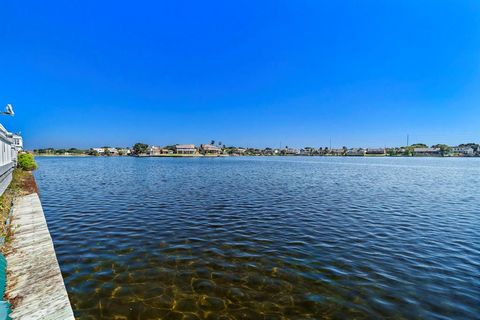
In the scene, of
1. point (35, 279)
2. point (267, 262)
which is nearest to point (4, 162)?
point (35, 279)

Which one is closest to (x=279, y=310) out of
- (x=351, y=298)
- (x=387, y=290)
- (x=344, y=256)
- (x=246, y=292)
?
(x=246, y=292)

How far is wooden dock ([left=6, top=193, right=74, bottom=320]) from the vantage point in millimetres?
5512

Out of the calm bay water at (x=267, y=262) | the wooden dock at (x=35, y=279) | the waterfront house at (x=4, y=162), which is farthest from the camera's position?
the waterfront house at (x=4, y=162)

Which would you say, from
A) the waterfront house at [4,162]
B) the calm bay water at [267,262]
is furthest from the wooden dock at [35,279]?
the waterfront house at [4,162]

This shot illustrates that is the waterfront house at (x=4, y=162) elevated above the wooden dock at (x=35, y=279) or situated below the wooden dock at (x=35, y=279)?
above

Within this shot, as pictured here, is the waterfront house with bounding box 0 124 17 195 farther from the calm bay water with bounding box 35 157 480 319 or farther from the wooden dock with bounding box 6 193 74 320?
the wooden dock with bounding box 6 193 74 320

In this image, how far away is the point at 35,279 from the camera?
6863mm

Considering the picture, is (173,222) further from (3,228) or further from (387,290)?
(387,290)

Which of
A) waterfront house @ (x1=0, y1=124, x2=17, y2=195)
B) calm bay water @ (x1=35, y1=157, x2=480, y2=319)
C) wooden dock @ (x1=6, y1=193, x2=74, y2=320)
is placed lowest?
calm bay water @ (x1=35, y1=157, x2=480, y2=319)

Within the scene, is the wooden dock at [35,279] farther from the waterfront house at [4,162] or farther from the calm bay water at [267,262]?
the waterfront house at [4,162]

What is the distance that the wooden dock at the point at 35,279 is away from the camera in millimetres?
5512

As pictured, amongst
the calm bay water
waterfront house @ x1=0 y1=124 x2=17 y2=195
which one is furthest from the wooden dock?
waterfront house @ x1=0 y1=124 x2=17 y2=195

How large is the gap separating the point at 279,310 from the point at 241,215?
30.4 feet

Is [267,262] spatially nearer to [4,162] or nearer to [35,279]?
[35,279]
